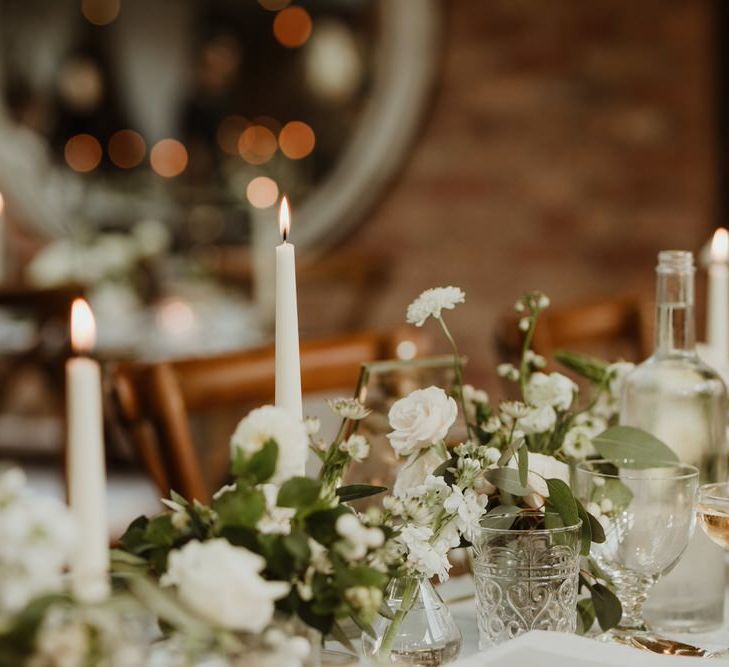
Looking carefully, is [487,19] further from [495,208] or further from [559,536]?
[559,536]

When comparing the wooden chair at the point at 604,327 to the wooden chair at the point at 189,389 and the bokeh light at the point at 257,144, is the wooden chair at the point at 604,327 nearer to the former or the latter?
the wooden chair at the point at 189,389

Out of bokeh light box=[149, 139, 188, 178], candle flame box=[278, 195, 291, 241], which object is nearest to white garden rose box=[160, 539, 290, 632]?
candle flame box=[278, 195, 291, 241]

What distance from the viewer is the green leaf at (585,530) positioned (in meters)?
0.80

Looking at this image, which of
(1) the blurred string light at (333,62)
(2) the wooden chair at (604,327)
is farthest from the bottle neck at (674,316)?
(1) the blurred string light at (333,62)

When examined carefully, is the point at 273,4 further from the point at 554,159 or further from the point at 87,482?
the point at 87,482

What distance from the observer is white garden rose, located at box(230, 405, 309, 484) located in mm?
610

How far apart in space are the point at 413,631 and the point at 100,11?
409cm

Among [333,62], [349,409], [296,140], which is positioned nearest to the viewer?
[349,409]

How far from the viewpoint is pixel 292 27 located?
4.19 m

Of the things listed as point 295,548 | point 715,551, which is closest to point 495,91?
point 715,551

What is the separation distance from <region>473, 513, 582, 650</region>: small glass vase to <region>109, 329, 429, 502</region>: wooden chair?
50 centimetres

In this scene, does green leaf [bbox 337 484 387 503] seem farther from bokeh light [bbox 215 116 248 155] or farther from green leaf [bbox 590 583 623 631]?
bokeh light [bbox 215 116 248 155]

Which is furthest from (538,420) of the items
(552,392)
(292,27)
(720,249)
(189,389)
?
(292,27)

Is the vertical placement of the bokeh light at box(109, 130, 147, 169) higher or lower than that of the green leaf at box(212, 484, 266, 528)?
higher
